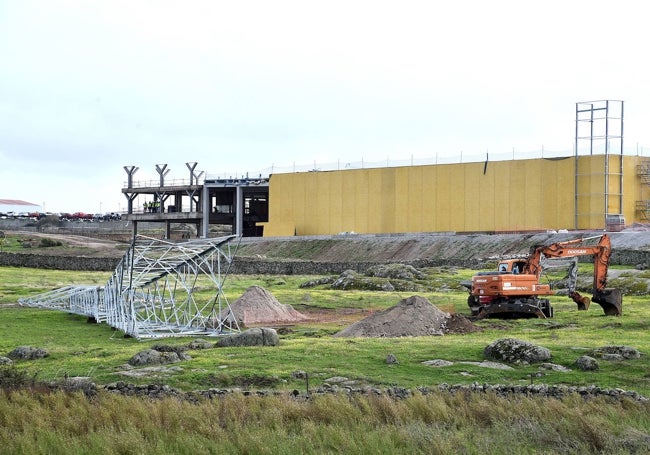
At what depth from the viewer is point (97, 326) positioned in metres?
39.9

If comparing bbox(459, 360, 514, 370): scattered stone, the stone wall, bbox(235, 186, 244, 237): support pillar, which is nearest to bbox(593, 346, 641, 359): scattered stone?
bbox(459, 360, 514, 370): scattered stone

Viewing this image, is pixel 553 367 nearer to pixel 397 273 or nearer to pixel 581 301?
pixel 581 301

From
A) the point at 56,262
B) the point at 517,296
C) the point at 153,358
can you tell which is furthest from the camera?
the point at 56,262

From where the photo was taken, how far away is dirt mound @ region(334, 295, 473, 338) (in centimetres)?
3428

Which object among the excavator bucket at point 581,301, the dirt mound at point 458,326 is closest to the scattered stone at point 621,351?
the dirt mound at point 458,326

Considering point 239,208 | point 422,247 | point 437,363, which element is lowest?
point 437,363

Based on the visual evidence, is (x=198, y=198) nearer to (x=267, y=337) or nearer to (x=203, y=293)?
(x=203, y=293)

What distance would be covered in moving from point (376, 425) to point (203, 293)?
38.2m

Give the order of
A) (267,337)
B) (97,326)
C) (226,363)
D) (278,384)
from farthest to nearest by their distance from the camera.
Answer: (97,326) → (267,337) → (226,363) → (278,384)

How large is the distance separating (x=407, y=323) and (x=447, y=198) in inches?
2328

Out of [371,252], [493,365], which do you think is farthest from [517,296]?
[371,252]

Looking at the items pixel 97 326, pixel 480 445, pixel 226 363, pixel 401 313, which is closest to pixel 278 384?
pixel 226 363

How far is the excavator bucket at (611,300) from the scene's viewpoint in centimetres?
3947

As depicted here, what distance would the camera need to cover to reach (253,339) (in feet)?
100
